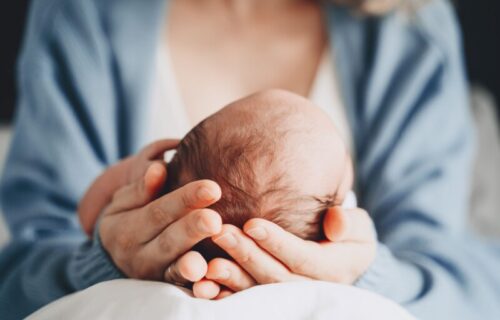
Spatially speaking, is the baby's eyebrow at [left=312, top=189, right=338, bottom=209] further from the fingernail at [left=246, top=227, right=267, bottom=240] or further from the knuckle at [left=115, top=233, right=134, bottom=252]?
the knuckle at [left=115, top=233, right=134, bottom=252]

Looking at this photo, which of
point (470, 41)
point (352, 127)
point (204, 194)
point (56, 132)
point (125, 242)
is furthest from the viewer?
point (470, 41)

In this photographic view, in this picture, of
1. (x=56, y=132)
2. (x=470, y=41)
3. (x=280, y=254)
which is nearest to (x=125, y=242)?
(x=280, y=254)

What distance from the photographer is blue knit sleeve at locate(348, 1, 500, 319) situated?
0.91 metres

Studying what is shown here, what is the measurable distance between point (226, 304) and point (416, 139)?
0.59 metres

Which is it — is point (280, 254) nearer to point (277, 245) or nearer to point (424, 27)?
point (277, 245)

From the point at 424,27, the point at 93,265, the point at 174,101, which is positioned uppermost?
the point at 424,27

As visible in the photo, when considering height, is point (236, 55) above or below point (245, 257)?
above

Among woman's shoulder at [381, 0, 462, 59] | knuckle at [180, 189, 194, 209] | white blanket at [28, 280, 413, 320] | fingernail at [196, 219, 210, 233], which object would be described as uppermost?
woman's shoulder at [381, 0, 462, 59]

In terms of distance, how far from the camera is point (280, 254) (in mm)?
502

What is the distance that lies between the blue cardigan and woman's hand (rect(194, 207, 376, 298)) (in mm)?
205

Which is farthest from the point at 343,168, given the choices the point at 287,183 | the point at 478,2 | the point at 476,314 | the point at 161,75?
the point at 478,2

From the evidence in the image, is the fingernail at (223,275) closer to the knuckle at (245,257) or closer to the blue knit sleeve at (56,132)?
the knuckle at (245,257)

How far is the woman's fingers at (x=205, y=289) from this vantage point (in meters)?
0.48

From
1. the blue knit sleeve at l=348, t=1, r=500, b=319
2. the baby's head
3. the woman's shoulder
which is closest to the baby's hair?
the baby's head
